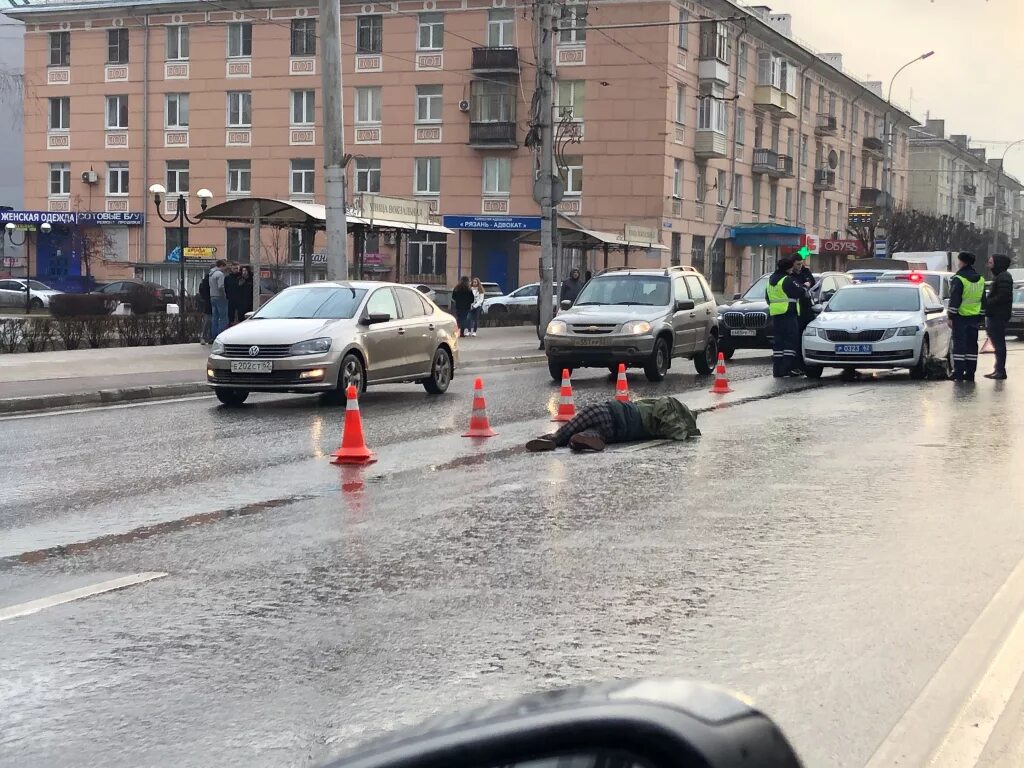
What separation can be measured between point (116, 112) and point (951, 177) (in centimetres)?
7702

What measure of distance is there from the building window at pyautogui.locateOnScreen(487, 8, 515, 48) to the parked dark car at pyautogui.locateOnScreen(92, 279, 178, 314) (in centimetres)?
1626

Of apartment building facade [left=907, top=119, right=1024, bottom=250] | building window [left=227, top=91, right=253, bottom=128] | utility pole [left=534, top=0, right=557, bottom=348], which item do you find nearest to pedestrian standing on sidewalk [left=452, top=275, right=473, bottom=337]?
utility pole [left=534, top=0, right=557, bottom=348]

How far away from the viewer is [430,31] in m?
56.8

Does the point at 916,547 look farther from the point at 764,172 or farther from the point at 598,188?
the point at 764,172

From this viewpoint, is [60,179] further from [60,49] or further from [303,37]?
[303,37]

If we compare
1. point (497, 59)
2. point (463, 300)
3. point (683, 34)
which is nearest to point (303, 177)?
point (497, 59)

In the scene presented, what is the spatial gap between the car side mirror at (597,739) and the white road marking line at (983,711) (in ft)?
10.1

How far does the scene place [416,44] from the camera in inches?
2242

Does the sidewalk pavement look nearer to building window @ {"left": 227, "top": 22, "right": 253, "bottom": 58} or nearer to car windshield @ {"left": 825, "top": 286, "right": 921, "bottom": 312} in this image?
car windshield @ {"left": 825, "top": 286, "right": 921, "bottom": 312}

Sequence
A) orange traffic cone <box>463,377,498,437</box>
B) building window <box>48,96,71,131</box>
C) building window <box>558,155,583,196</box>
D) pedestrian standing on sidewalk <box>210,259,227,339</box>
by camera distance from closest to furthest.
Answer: orange traffic cone <box>463,377,498,437</box> < pedestrian standing on sidewalk <box>210,259,227,339</box> < building window <box>558,155,583,196</box> < building window <box>48,96,71,131</box>

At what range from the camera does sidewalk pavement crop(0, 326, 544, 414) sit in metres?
17.5

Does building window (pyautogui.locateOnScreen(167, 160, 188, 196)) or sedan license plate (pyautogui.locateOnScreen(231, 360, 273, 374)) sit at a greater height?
building window (pyautogui.locateOnScreen(167, 160, 188, 196))

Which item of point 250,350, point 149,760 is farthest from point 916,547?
point 250,350

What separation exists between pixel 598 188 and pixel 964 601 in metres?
49.8
